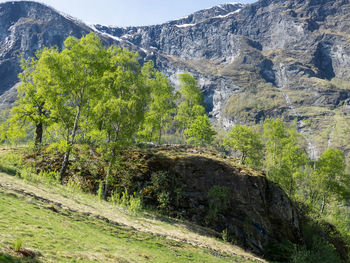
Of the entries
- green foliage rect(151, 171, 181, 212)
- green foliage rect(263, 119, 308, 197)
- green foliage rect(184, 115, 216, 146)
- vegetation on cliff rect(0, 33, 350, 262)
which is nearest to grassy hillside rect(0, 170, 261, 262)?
vegetation on cliff rect(0, 33, 350, 262)

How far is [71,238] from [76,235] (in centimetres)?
64

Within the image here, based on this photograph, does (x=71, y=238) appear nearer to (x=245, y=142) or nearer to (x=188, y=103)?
(x=245, y=142)

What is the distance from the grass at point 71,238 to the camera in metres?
7.64

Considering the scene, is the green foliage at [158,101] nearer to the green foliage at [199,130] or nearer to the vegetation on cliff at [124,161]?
the green foliage at [199,130]

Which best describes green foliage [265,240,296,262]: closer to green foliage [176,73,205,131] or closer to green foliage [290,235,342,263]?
green foliage [290,235,342,263]

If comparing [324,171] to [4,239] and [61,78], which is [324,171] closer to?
[61,78]

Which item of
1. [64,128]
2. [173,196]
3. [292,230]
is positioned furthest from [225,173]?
[64,128]

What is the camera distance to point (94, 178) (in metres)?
27.5

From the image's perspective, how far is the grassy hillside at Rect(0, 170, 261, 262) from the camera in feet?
25.2

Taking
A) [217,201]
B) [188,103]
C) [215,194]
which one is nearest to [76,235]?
[215,194]

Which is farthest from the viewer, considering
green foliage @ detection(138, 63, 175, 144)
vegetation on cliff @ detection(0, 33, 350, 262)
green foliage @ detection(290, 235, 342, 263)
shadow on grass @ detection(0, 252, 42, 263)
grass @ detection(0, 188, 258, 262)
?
green foliage @ detection(138, 63, 175, 144)

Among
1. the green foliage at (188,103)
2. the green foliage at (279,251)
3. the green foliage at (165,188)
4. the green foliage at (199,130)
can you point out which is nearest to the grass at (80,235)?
the green foliage at (165,188)

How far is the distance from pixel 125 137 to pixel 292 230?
22.3m

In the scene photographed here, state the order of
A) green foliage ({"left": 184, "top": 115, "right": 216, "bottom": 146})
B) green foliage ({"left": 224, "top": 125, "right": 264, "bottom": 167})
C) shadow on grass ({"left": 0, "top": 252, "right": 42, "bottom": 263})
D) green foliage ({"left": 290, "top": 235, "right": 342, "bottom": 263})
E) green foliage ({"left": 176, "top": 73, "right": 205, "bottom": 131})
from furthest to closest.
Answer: green foliage ({"left": 184, "top": 115, "right": 216, "bottom": 146})
green foliage ({"left": 176, "top": 73, "right": 205, "bottom": 131})
green foliage ({"left": 224, "top": 125, "right": 264, "bottom": 167})
green foliage ({"left": 290, "top": 235, "right": 342, "bottom": 263})
shadow on grass ({"left": 0, "top": 252, "right": 42, "bottom": 263})
